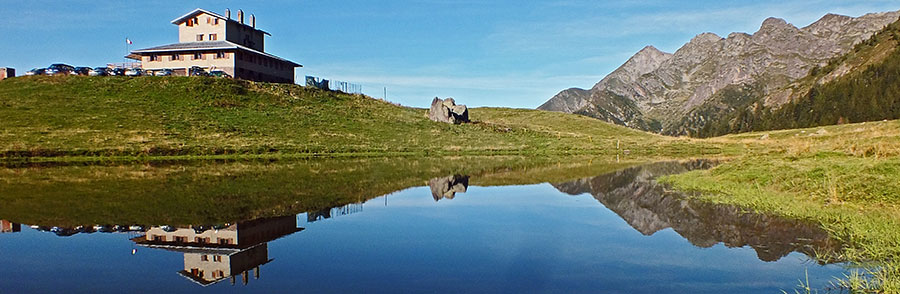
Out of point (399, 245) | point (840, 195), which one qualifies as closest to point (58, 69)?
point (399, 245)

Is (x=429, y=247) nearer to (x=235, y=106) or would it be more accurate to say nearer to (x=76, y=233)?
(x=76, y=233)

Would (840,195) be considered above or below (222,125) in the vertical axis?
below

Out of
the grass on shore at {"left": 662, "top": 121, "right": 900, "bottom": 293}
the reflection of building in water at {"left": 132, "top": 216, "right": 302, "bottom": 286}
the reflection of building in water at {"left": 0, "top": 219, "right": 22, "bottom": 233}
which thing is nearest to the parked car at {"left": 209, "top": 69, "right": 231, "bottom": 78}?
the reflection of building in water at {"left": 0, "top": 219, "right": 22, "bottom": 233}

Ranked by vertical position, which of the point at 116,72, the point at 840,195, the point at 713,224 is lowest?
the point at 713,224

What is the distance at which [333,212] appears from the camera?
20.0m

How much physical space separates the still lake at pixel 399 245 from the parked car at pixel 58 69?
2892 inches

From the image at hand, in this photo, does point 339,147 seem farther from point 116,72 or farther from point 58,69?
point 58,69

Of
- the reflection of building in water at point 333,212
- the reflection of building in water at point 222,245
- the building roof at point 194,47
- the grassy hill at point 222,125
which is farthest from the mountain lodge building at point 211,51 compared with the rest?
the reflection of building in water at point 222,245

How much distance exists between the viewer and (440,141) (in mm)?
75125

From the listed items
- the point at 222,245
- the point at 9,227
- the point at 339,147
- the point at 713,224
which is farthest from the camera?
the point at 339,147

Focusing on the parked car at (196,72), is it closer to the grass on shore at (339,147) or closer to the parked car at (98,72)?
the grass on shore at (339,147)

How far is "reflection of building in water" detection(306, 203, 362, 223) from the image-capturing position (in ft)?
61.5

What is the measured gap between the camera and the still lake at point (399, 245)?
35.2 feet

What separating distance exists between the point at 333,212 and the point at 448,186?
37.8ft
